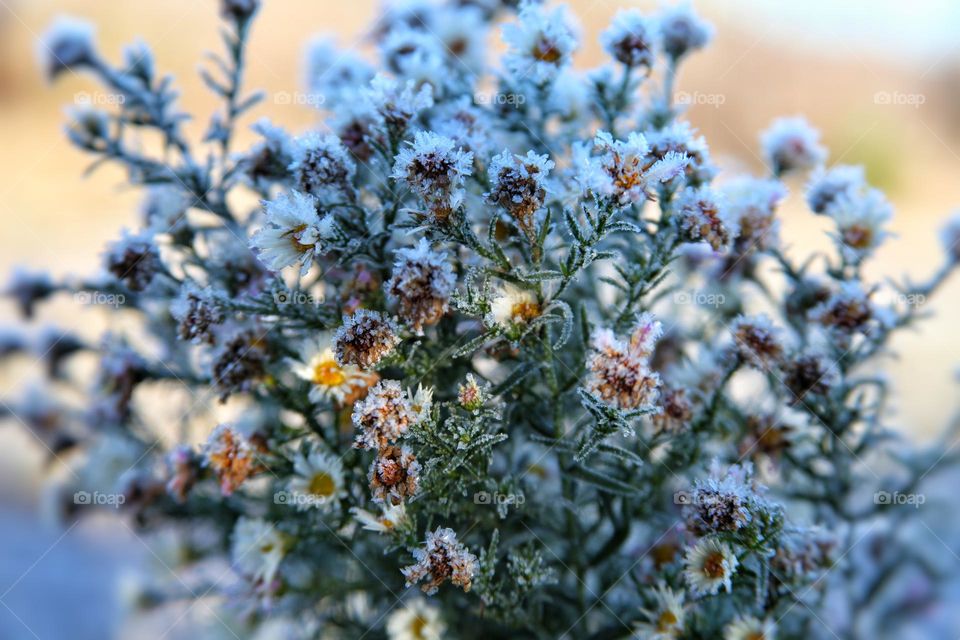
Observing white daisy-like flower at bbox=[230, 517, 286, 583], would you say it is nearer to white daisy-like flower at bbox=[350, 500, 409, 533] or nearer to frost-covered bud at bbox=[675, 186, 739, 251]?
white daisy-like flower at bbox=[350, 500, 409, 533]

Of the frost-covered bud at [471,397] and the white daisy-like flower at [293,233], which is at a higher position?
the white daisy-like flower at [293,233]

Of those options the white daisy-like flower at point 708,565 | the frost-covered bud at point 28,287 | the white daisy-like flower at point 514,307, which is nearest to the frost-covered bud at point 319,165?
the white daisy-like flower at point 514,307

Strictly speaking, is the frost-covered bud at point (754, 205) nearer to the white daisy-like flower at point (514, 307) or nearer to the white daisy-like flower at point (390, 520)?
the white daisy-like flower at point (514, 307)

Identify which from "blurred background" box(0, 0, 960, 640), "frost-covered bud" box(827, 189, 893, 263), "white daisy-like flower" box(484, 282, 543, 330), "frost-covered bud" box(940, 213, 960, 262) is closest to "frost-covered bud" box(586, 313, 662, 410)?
→ "white daisy-like flower" box(484, 282, 543, 330)

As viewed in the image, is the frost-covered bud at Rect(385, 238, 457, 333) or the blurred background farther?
the blurred background

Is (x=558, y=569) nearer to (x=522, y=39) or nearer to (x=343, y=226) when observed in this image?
(x=343, y=226)

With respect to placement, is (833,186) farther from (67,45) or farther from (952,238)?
(67,45)
